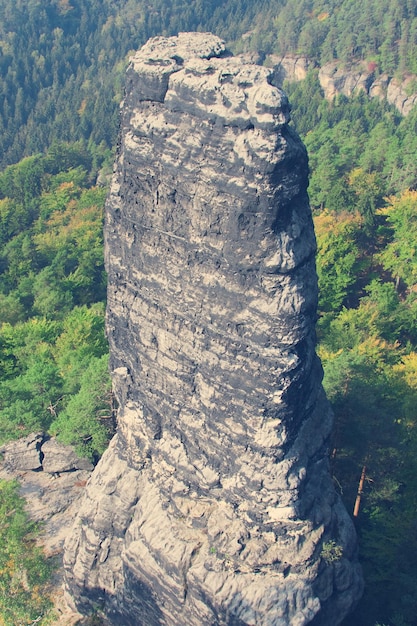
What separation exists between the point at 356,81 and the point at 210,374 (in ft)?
281

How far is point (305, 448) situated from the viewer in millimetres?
21938

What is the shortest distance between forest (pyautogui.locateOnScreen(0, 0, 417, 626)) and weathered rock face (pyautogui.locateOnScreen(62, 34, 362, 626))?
4.67 metres

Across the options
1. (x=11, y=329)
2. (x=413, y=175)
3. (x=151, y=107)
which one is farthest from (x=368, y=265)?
(x=151, y=107)

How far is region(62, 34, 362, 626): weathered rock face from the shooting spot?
18.3m

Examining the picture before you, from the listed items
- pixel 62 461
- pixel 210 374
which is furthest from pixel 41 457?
pixel 210 374

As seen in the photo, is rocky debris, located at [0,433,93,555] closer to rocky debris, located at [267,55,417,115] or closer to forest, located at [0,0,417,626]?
forest, located at [0,0,417,626]

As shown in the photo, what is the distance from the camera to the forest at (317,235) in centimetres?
2917

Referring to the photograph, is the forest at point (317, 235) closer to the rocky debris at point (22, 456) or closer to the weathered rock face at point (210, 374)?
the rocky debris at point (22, 456)

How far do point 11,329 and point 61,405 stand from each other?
14.8 metres

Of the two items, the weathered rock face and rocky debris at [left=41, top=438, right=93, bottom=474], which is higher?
the weathered rock face

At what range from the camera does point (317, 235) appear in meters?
52.8

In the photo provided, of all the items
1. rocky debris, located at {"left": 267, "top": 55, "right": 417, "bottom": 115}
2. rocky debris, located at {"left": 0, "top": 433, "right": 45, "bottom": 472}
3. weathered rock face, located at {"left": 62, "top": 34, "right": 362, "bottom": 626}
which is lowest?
rocky debris, located at {"left": 267, "top": 55, "right": 417, "bottom": 115}

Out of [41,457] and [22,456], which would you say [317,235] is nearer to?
[41,457]

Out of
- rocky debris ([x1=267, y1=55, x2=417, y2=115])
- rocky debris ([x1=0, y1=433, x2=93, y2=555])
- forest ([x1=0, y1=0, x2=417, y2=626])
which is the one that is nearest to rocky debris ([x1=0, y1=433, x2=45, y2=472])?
rocky debris ([x1=0, y1=433, x2=93, y2=555])
